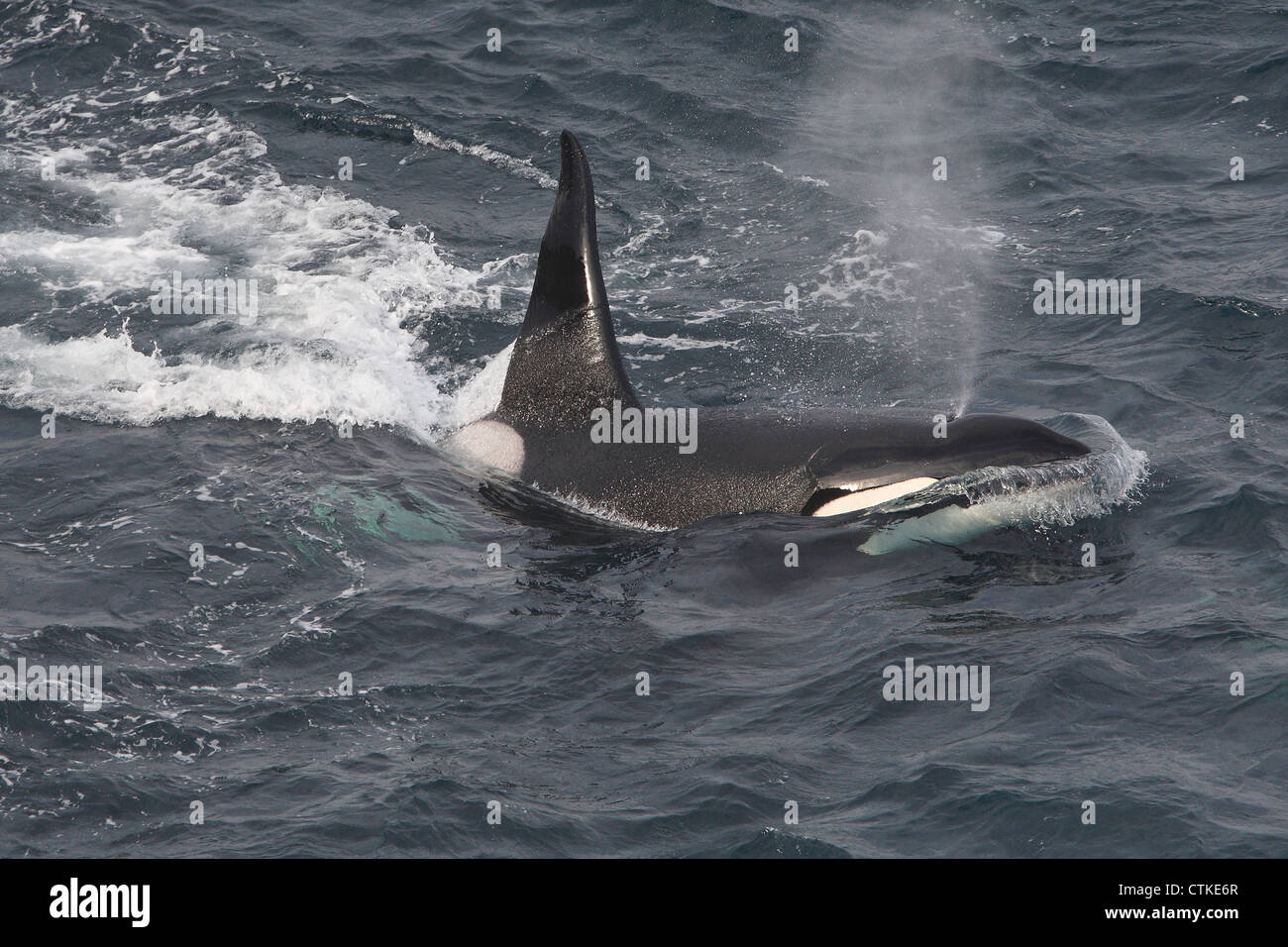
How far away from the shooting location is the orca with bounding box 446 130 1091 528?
15688mm

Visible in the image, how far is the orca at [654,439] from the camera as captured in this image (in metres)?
15.7

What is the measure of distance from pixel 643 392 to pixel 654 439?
3.74 m

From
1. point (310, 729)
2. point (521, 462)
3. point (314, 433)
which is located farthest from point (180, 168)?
point (310, 729)

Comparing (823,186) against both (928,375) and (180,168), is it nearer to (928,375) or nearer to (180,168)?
(928,375)

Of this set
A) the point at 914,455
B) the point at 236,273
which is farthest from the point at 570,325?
the point at 236,273

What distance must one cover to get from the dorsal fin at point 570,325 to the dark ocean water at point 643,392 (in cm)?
130

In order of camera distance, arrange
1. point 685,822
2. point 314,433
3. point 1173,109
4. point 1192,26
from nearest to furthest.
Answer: point 685,822, point 314,433, point 1173,109, point 1192,26

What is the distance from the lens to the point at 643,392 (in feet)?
67.9

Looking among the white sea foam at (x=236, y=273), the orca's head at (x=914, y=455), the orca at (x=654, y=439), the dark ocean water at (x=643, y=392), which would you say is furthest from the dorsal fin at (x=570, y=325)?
the orca's head at (x=914, y=455)

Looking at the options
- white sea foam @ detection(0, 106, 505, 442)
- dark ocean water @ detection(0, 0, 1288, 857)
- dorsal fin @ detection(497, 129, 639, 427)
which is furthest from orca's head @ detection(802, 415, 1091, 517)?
white sea foam @ detection(0, 106, 505, 442)

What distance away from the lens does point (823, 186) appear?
2730cm

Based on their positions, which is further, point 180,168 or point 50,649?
point 180,168

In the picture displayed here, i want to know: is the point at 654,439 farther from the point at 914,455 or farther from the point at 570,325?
the point at 914,455

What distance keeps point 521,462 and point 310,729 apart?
5508mm
